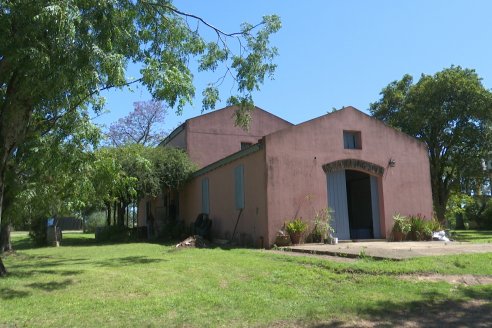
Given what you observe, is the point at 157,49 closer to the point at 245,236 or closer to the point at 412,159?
the point at 245,236

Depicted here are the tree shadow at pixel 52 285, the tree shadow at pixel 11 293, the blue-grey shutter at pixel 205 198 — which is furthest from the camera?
the blue-grey shutter at pixel 205 198

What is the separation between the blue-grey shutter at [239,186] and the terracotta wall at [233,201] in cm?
24

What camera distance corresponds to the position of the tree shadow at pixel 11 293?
8599mm

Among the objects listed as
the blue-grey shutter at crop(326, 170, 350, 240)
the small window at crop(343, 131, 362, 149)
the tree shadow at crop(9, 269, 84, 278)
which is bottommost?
the tree shadow at crop(9, 269, 84, 278)

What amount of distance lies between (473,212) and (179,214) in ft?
109

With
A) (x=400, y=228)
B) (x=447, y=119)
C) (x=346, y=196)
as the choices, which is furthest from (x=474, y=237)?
(x=346, y=196)

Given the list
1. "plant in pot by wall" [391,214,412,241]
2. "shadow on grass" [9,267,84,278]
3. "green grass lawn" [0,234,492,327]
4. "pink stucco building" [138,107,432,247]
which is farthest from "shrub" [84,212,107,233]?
"green grass lawn" [0,234,492,327]

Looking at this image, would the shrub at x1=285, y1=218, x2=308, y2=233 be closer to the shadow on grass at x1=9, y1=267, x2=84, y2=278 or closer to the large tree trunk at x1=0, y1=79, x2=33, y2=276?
the shadow on grass at x1=9, y1=267, x2=84, y2=278

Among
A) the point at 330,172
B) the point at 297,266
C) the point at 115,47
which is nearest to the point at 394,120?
the point at 330,172

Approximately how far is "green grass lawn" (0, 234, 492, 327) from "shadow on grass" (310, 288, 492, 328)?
0.7 inches

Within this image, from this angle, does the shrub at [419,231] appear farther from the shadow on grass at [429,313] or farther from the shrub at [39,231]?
the shrub at [39,231]

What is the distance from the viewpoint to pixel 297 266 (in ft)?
36.5

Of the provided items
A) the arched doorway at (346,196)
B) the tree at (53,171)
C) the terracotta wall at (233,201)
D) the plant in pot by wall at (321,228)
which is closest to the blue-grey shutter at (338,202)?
the arched doorway at (346,196)

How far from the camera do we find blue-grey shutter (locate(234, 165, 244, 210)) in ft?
64.0
